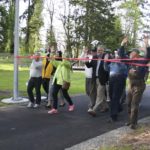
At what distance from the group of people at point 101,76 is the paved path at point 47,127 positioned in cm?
38

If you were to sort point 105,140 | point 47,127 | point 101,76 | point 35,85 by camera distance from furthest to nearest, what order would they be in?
point 35,85 → point 101,76 → point 47,127 → point 105,140

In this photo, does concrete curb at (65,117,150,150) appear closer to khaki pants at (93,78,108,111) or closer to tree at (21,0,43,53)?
khaki pants at (93,78,108,111)

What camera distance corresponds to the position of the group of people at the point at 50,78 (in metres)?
12.3

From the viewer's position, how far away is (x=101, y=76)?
1203cm

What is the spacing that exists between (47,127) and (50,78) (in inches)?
130

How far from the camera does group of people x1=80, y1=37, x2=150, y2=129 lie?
33.1ft

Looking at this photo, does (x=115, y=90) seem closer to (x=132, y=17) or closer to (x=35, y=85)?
(x=35, y=85)

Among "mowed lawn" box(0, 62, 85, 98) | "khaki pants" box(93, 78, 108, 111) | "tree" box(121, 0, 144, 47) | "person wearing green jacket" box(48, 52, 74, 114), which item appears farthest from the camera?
"tree" box(121, 0, 144, 47)

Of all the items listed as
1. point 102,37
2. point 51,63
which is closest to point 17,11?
point 51,63

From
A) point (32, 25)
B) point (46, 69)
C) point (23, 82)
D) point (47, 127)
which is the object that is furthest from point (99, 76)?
point (32, 25)

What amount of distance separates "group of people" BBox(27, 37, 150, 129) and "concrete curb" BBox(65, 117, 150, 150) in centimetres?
46

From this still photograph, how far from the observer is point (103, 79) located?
12.0 metres

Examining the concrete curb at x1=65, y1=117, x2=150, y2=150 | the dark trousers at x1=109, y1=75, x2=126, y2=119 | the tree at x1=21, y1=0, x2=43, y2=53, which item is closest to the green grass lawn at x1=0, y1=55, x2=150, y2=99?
the dark trousers at x1=109, y1=75, x2=126, y2=119

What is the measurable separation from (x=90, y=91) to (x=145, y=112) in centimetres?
171
